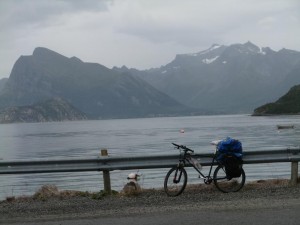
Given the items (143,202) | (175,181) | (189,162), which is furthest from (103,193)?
(189,162)

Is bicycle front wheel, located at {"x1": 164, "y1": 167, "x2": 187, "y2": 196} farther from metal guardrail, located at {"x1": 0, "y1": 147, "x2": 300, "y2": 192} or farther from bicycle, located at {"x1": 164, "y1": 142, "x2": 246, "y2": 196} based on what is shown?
metal guardrail, located at {"x1": 0, "y1": 147, "x2": 300, "y2": 192}

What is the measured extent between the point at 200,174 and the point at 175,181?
0.60 meters

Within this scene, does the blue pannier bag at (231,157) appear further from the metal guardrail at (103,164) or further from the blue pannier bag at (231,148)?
the metal guardrail at (103,164)

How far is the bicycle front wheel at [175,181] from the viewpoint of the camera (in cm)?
1144

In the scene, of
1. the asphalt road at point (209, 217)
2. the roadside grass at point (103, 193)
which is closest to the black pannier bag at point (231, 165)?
the roadside grass at point (103, 193)

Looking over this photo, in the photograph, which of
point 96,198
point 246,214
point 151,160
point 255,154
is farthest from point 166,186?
point 246,214

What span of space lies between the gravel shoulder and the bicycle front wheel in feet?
0.63

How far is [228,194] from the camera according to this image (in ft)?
36.6

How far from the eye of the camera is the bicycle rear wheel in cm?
1155

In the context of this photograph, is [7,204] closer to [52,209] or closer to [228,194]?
[52,209]

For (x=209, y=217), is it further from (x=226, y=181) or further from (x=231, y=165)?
(x=226, y=181)

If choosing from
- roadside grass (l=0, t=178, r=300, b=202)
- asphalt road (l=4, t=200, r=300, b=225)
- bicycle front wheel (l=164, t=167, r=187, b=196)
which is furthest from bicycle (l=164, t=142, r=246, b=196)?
asphalt road (l=4, t=200, r=300, b=225)

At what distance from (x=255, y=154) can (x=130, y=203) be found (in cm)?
349

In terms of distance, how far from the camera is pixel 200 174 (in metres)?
11.7
